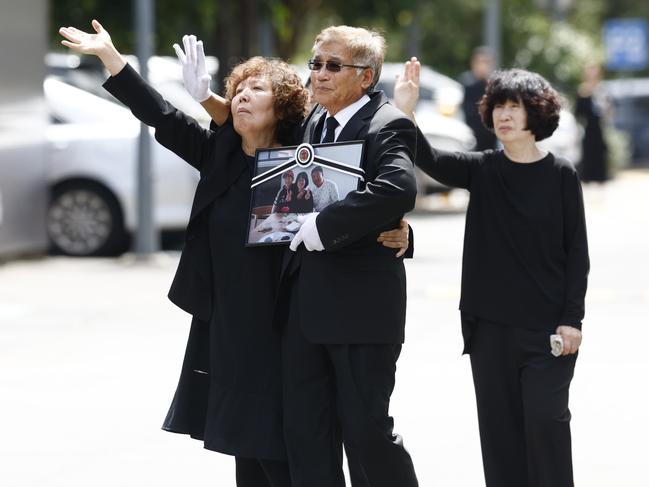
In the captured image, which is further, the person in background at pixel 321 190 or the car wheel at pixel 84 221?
the car wheel at pixel 84 221

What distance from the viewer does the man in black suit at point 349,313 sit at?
15.1 feet

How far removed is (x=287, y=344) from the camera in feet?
15.5

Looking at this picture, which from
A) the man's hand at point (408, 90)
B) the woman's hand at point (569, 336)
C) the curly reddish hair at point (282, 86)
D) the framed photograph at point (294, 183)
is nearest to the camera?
the framed photograph at point (294, 183)

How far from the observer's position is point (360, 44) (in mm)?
4656

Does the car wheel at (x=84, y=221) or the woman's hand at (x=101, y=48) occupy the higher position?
the woman's hand at (x=101, y=48)

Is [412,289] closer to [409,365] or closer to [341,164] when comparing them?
[409,365]

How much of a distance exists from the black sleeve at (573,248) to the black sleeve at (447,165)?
336 mm

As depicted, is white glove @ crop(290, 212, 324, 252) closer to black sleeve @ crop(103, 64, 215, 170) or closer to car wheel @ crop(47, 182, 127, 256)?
black sleeve @ crop(103, 64, 215, 170)

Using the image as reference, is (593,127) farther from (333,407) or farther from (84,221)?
(333,407)

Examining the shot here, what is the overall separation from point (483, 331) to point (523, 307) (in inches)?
6.4

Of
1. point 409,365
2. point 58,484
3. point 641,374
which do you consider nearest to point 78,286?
point 409,365

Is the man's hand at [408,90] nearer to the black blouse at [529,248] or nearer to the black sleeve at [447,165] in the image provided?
the black sleeve at [447,165]

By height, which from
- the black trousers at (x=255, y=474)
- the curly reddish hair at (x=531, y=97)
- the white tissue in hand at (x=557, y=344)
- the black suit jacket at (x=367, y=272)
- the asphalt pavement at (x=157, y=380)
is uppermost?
the curly reddish hair at (x=531, y=97)

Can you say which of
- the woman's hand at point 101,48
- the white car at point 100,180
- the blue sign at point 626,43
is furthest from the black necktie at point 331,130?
the blue sign at point 626,43
